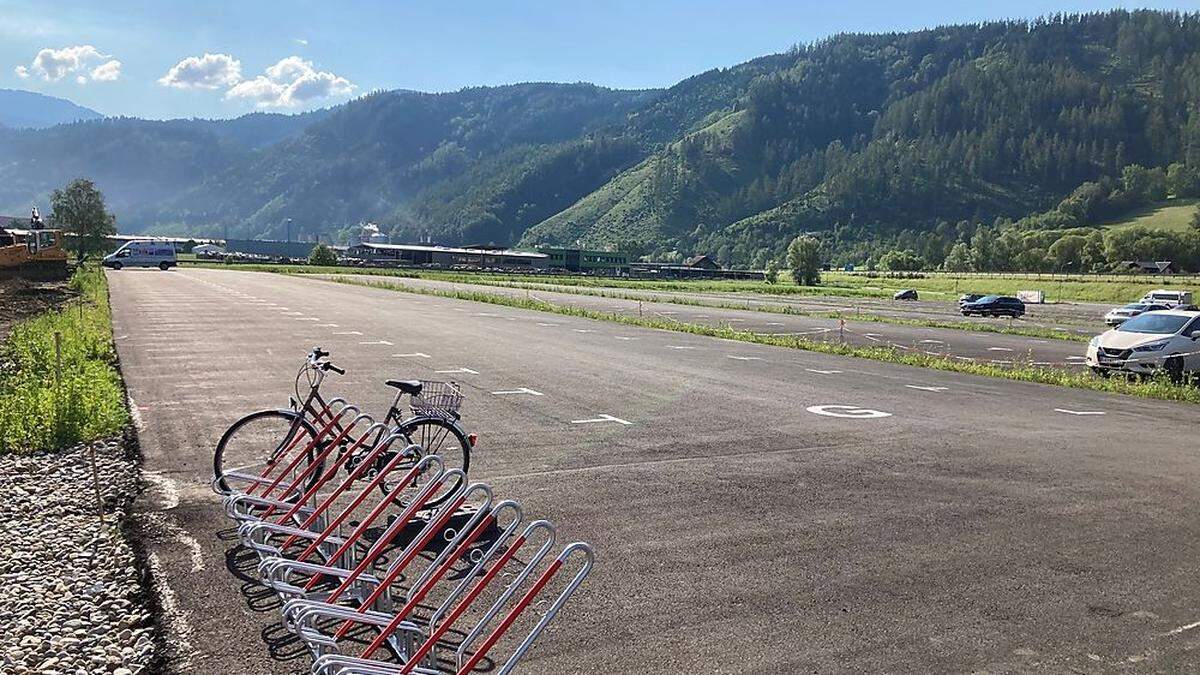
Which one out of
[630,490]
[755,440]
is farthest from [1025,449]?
[630,490]

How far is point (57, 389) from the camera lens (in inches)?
448

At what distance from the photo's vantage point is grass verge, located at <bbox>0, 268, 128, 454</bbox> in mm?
10578

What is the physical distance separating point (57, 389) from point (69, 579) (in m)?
6.04

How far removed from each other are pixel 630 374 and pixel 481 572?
11746mm

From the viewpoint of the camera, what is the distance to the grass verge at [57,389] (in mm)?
10578

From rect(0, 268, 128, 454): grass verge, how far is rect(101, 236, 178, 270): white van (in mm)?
66013

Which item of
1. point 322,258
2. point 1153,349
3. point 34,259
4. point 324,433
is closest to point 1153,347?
point 1153,349

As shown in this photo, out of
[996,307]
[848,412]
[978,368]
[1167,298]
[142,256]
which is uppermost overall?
[142,256]

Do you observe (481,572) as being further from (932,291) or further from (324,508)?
(932,291)

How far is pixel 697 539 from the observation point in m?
7.60

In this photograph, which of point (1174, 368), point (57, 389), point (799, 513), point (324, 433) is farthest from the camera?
point (1174, 368)

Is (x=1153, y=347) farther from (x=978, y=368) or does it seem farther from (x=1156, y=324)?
(x=978, y=368)

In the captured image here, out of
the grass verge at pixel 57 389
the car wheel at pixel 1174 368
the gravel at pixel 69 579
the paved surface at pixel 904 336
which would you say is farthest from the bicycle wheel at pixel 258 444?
the paved surface at pixel 904 336

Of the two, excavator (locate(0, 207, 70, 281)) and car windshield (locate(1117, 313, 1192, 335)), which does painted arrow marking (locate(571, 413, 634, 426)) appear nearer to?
car windshield (locate(1117, 313, 1192, 335))
